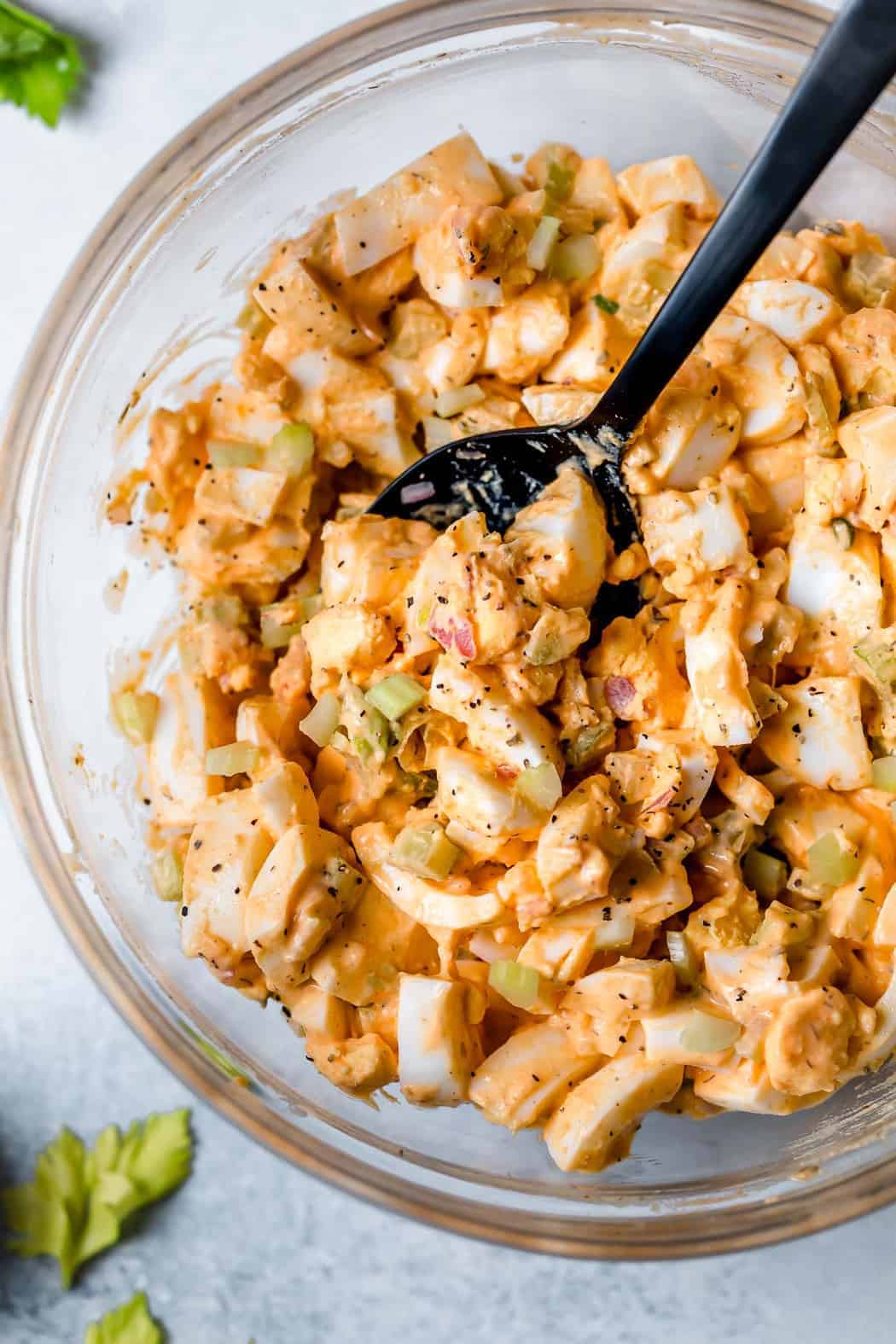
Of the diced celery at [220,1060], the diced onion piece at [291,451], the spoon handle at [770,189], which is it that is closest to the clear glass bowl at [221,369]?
the diced celery at [220,1060]

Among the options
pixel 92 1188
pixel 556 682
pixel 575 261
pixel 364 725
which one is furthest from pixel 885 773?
pixel 92 1188

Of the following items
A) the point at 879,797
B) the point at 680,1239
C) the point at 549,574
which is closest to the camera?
the point at 549,574

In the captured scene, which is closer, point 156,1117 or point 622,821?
point 622,821

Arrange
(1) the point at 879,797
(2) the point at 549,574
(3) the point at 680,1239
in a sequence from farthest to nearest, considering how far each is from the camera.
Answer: (3) the point at 680,1239 < (1) the point at 879,797 < (2) the point at 549,574

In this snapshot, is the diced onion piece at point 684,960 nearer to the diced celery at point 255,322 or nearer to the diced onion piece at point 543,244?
the diced onion piece at point 543,244

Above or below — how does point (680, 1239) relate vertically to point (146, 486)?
below

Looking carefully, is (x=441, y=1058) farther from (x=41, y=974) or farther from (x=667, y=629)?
(x=41, y=974)

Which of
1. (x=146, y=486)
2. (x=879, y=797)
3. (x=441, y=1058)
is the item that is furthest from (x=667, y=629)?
(x=146, y=486)
